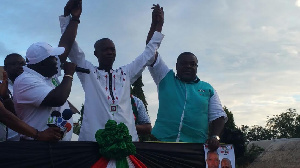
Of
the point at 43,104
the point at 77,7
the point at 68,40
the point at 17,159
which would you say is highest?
the point at 77,7

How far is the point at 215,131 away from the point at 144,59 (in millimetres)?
1031

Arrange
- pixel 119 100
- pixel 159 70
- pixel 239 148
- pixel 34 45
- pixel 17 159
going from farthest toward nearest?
pixel 159 70
pixel 239 148
pixel 119 100
pixel 34 45
pixel 17 159

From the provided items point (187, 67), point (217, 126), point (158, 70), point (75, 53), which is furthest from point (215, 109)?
point (75, 53)

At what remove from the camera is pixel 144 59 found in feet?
13.2

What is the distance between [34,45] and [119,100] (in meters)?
0.90

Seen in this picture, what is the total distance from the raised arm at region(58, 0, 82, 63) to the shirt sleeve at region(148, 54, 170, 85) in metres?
0.95

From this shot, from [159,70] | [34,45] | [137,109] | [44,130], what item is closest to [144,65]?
[159,70]

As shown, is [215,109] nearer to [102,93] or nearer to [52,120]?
[102,93]

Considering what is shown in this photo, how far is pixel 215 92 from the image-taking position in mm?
4352

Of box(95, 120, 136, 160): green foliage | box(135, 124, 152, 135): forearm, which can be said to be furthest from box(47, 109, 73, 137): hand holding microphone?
box(135, 124, 152, 135): forearm

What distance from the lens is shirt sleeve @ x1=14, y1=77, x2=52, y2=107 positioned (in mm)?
3061

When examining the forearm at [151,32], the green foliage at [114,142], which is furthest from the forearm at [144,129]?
the green foliage at [114,142]

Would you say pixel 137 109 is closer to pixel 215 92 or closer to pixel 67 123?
pixel 215 92

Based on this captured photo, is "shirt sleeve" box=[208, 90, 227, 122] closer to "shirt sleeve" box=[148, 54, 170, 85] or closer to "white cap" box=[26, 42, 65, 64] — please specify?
"shirt sleeve" box=[148, 54, 170, 85]
